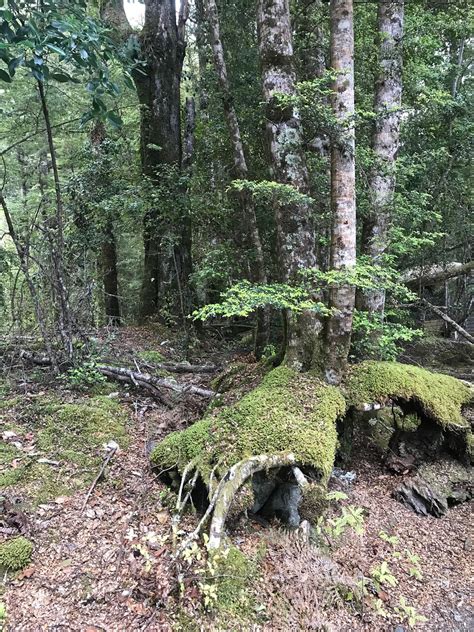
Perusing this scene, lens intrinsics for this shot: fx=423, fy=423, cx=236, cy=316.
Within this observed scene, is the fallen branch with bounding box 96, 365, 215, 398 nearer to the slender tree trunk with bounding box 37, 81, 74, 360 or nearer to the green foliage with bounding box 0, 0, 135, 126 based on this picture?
the slender tree trunk with bounding box 37, 81, 74, 360

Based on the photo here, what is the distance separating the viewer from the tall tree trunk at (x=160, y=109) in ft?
33.6

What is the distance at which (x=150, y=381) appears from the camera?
251 inches

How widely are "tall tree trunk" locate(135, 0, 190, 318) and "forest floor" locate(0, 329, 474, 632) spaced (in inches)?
207

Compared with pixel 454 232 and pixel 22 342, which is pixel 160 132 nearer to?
pixel 22 342

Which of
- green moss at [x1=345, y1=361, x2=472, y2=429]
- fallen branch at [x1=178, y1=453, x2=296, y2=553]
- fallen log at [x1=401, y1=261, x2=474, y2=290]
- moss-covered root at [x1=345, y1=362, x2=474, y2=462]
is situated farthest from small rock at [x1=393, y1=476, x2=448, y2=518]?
fallen log at [x1=401, y1=261, x2=474, y2=290]

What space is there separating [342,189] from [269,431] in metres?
2.88

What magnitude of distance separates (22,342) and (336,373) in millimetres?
5002

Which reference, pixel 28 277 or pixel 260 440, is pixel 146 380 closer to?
pixel 28 277

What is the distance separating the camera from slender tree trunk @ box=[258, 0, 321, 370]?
5.14 m

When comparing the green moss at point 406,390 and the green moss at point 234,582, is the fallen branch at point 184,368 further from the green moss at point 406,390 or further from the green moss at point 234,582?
the green moss at point 234,582

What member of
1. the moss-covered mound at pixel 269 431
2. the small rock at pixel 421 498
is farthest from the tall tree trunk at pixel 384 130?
the small rock at pixel 421 498

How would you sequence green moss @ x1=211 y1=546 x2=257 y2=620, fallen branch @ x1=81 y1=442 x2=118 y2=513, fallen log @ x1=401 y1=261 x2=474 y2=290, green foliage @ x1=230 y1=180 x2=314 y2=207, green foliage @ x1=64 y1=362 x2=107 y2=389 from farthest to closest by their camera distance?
fallen log @ x1=401 y1=261 x2=474 y2=290 < green foliage @ x1=64 y1=362 x2=107 y2=389 < green foliage @ x1=230 y1=180 x2=314 y2=207 < fallen branch @ x1=81 y1=442 x2=118 y2=513 < green moss @ x1=211 y1=546 x2=257 y2=620

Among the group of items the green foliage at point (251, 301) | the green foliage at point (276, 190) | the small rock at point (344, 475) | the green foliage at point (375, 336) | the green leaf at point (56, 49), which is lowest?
the small rock at point (344, 475)

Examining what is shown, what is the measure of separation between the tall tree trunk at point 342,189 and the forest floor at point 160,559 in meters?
1.81
